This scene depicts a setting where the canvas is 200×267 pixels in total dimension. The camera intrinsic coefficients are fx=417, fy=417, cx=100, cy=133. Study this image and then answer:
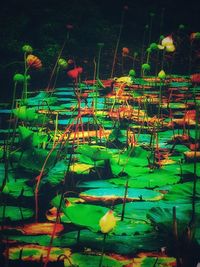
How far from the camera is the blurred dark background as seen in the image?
418 centimetres

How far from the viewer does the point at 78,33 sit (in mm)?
5660

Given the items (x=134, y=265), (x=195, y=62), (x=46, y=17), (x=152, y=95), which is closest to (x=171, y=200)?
(x=134, y=265)

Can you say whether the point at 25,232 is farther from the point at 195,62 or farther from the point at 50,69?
the point at 195,62

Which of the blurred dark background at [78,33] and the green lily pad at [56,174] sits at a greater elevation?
the blurred dark background at [78,33]

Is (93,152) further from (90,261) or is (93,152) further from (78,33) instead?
(78,33)

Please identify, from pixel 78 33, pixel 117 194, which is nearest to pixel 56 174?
→ pixel 117 194

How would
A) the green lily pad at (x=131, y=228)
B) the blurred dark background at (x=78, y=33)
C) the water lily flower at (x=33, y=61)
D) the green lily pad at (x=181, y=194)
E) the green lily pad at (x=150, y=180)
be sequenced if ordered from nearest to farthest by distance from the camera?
the green lily pad at (x=131, y=228)
the green lily pad at (x=181, y=194)
the green lily pad at (x=150, y=180)
the water lily flower at (x=33, y=61)
the blurred dark background at (x=78, y=33)

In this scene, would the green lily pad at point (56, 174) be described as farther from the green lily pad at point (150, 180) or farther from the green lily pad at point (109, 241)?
the green lily pad at point (109, 241)

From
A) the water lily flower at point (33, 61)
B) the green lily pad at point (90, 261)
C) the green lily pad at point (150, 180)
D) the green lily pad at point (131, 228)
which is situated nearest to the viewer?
the green lily pad at point (90, 261)

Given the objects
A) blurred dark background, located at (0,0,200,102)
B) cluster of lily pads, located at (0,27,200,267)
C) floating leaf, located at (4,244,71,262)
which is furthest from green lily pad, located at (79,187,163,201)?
blurred dark background, located at (0,0,200,102)

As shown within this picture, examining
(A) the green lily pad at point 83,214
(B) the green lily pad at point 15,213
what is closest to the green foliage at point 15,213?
(B) the green lily pad at point 15,213

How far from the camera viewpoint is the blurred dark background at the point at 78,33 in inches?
165

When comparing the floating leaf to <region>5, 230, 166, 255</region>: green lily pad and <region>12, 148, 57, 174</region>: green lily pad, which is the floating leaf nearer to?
<region>5, 230, 166, 255</region>: green lily pad

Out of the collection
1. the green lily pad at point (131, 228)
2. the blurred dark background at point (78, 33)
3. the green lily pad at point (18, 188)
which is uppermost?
the blurred dark background at point (78, 33)
